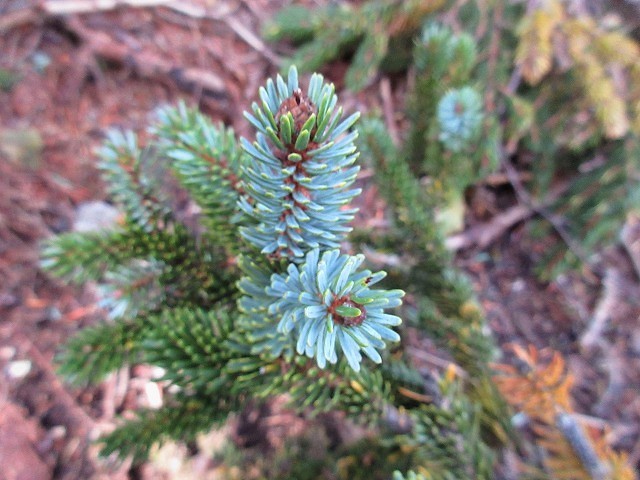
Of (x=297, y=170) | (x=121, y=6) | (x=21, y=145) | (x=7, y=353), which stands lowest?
(x=7, y=353)

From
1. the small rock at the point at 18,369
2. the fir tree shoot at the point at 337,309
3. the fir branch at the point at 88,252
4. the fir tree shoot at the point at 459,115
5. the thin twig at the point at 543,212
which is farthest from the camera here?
the thin twig at the point at 543,212

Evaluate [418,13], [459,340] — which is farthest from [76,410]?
[418,13]

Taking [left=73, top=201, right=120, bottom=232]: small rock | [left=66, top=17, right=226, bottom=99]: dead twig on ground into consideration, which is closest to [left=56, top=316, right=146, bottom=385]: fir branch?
[left=73, top=201, right=120, bottom=232]: small rock

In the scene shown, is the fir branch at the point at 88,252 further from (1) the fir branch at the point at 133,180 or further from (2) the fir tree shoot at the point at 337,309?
(2) the fir tree shoot at the point at 337,309

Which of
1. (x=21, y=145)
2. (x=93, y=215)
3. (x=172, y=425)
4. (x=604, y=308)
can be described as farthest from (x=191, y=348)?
(x=604, y=308)

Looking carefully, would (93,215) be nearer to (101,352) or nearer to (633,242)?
(101,352)

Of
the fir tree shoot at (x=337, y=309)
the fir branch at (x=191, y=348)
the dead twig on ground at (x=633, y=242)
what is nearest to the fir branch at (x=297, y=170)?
the fir tree shoot at (x=337, y=309)

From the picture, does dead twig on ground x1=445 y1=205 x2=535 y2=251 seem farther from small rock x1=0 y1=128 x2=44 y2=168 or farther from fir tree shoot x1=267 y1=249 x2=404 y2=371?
small rock x1=0 y1=128 x2=44 y2=168

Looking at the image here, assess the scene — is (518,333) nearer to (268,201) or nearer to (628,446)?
(628,446)
